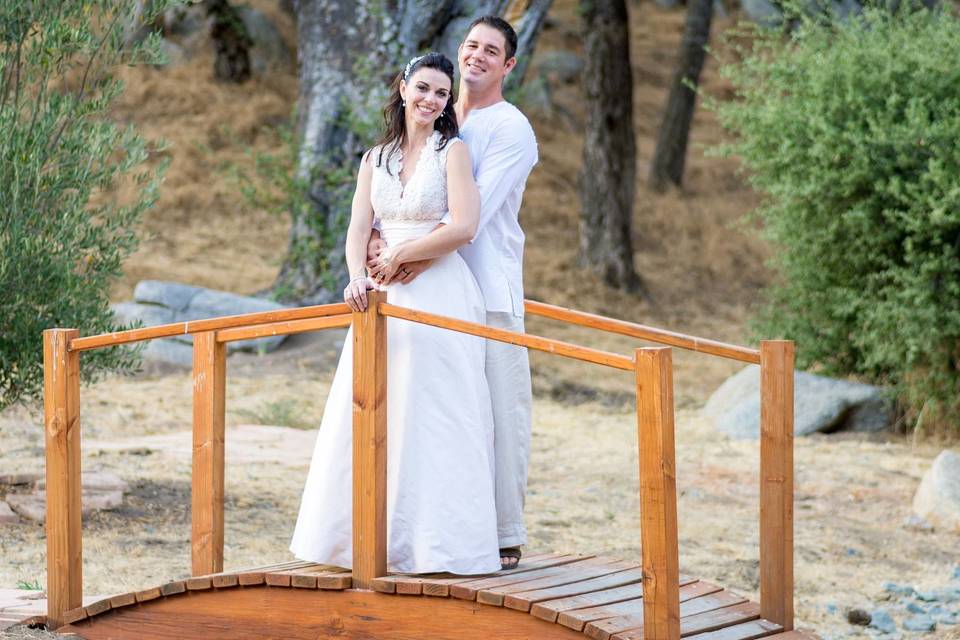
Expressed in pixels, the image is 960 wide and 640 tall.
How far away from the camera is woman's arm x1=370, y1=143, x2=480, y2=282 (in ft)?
14.4

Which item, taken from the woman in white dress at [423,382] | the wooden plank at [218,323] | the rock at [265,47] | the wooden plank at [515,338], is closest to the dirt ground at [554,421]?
the rock at [265,47]

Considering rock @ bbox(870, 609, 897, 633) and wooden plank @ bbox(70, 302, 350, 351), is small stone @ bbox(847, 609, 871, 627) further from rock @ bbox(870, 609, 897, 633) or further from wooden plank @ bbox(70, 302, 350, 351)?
wooden plank @ bbox(70, 302, 350, 351)

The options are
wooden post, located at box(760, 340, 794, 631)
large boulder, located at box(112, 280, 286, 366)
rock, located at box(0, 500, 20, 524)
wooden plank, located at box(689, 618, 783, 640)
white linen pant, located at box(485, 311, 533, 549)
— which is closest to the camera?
wooden plank, located at box(689, 618, 783, 640)

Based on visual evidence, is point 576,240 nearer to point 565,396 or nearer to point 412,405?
point 565,396

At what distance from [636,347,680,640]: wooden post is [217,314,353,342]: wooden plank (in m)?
1.12

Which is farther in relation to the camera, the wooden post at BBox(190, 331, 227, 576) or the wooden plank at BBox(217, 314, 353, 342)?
the wooden post at BBox(190, 331, 227, 576)

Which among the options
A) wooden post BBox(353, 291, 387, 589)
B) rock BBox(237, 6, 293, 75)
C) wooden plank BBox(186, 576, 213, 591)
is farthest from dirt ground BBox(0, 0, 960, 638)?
wooden post BBox(353, 291, 387, 589)

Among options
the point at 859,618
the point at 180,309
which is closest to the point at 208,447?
the point at 859,618

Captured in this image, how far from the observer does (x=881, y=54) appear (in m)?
9.81

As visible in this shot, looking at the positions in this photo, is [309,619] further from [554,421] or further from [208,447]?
[554,421]

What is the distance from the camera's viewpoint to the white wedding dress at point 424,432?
14.5ft

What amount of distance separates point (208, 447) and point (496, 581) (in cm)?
116

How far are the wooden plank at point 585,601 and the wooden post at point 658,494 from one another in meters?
0.33

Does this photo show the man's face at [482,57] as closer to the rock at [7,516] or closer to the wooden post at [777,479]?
the wooden post at [777,479]
